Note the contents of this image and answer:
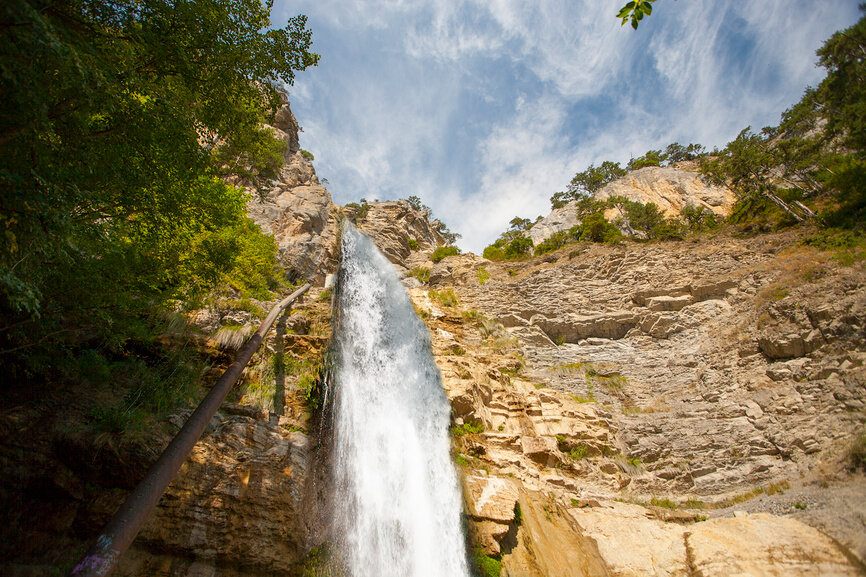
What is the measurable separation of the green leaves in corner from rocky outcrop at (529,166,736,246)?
42.0 metres

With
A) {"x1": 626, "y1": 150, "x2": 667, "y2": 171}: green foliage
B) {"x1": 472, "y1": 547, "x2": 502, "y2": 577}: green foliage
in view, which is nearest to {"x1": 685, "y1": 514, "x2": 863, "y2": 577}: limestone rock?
{"x1": 472, "y1": 547, "x2": 502, "y2": 577}: green foliage

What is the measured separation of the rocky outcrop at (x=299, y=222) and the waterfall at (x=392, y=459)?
6.16 m

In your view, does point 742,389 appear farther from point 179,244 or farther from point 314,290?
point 314,290

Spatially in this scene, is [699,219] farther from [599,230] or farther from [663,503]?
[663,503]

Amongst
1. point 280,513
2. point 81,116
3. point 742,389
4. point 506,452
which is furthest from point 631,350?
point 81,116

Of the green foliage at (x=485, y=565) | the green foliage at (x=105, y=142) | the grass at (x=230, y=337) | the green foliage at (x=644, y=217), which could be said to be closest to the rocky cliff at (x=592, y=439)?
the green foliage at (x=485, y=565)

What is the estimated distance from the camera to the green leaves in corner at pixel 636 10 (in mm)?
3385

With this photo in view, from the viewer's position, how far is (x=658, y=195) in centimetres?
4434

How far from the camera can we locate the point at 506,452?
13.7 meters

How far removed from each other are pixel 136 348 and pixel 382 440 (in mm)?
8242

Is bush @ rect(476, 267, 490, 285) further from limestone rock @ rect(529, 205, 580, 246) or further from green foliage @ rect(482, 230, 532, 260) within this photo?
limestone rock @ rect(529, 205, 580, 246)

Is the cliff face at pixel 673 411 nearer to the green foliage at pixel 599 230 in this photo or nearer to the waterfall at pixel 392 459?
the waterfall at pixel 392 459

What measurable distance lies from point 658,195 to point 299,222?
4210 centimetres

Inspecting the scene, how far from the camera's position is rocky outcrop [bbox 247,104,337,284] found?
24812 millimetres
